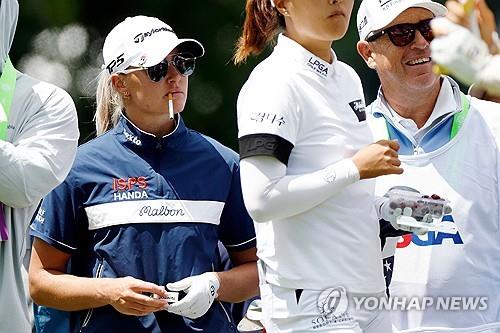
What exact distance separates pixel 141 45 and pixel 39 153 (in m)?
0.82

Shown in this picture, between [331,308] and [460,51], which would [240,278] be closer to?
[331,308]

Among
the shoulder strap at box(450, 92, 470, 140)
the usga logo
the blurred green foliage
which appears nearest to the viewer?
the usga logo

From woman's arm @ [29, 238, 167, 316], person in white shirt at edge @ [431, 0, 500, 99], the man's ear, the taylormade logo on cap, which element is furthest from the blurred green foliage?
person in white shirt at edge @ [431, 0, 500, 99]

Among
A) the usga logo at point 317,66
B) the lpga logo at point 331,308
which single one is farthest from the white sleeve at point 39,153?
the lpga logo at point 331,308

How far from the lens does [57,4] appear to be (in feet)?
40.2

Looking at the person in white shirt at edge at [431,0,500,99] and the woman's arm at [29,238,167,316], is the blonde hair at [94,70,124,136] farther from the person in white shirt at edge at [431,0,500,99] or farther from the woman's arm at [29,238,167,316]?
the person in white shirt at edge at [431,0,500,99]

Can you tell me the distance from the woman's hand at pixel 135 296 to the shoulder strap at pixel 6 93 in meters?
0.70

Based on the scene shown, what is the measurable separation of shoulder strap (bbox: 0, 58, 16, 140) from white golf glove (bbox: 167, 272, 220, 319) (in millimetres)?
867

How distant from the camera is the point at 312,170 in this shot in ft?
16.4

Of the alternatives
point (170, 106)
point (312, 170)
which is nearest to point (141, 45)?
point (170, 106)

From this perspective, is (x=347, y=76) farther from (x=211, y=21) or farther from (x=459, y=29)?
(x=211, y=21)

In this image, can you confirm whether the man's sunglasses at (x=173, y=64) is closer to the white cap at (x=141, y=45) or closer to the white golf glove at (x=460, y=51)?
the white cap at (x=141, y=45)

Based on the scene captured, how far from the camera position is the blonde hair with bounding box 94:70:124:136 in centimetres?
Result: 601

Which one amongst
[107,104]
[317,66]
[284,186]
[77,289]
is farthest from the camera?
[107,104]
